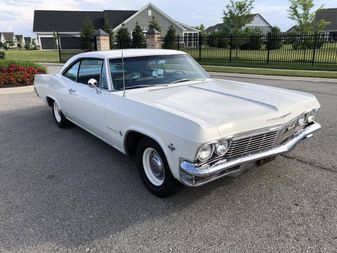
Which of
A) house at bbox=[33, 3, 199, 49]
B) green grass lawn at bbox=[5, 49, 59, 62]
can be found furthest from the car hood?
house at bbox=[33, 3, 199, 49]

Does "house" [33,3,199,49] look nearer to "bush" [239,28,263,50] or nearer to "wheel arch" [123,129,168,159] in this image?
"bush" [239,28,263,50]

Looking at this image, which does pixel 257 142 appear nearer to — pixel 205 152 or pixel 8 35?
pixel 205 152

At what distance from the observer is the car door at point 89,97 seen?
424 cm

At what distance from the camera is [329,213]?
3131mm

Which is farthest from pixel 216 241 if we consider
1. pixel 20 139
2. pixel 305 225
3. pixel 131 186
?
pixel 20 139

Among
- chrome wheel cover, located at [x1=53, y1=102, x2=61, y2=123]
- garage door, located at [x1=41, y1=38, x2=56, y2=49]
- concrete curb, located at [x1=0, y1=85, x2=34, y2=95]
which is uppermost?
garage door, located at [x1=41, y1=38, x2=56, y2=49]

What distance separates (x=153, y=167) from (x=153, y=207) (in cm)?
45

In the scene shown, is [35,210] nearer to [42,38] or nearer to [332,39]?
[332,39]

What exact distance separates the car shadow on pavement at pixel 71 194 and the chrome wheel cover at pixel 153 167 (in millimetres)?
193

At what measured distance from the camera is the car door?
4242 millimetres

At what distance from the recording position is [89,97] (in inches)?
177

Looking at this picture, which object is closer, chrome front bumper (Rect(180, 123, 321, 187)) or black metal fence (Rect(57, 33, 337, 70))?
chrome front bumper (Rect(180, 123, 321, 187))

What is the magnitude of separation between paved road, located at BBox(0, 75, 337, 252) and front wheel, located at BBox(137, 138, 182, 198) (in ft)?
0.43

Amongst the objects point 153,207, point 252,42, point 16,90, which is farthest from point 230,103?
point 252,42
